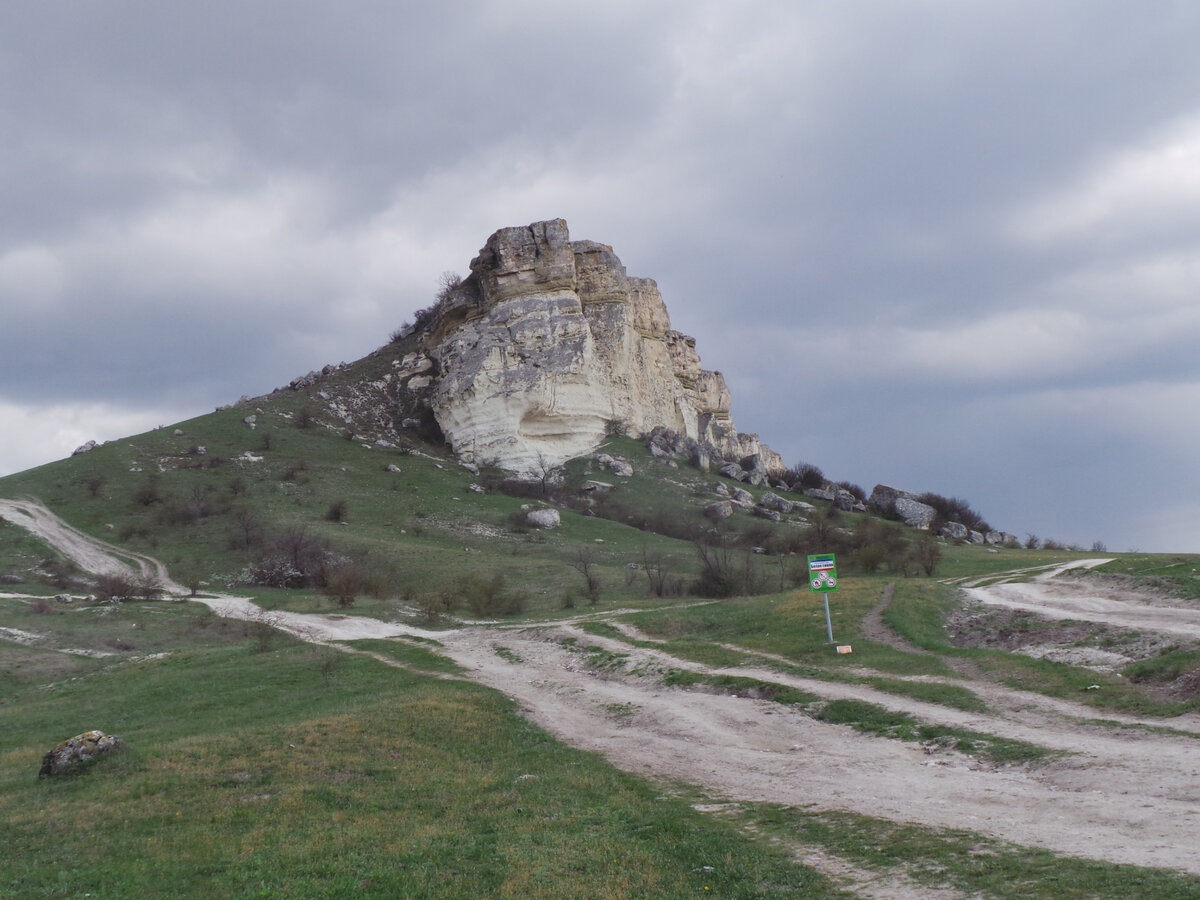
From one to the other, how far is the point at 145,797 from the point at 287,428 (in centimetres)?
7713

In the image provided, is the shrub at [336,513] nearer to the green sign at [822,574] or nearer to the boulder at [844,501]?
the green sign at [822,574]

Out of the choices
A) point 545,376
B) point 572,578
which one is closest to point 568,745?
point 572,578

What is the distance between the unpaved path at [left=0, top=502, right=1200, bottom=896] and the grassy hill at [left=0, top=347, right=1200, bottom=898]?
0.65m

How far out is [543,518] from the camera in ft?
211

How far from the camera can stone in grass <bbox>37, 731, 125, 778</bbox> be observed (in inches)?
491

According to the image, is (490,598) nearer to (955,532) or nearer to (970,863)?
(970,863)

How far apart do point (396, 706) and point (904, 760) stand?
10.7 m

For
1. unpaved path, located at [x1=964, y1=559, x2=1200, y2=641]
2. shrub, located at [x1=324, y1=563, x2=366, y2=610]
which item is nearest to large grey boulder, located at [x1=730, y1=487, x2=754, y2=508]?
shrub, located at [x1=324, y1=563, x2=366, y2=610]

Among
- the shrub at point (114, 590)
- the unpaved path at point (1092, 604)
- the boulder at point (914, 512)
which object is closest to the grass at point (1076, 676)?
the unpaved path at point (1092, 604)

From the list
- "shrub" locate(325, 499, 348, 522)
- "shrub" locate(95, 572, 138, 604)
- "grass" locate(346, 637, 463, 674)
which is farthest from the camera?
"shrub" locate(325, 499, 348, 522)

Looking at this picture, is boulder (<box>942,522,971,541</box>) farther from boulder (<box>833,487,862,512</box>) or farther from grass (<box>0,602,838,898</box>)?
grass (<box>0,602,838,898</box>)

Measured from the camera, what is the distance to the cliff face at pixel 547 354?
86.6 meters

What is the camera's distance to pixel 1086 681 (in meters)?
14.7

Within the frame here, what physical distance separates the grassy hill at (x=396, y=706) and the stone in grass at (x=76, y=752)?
1.26 feet
